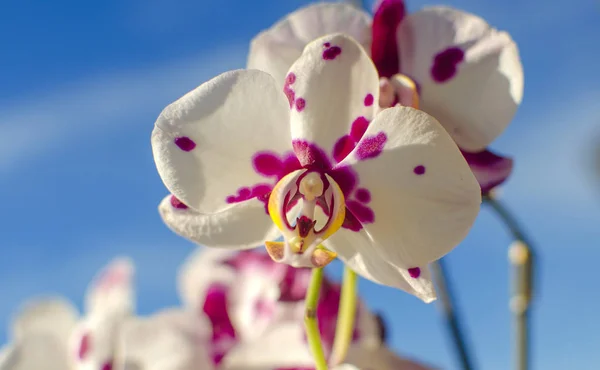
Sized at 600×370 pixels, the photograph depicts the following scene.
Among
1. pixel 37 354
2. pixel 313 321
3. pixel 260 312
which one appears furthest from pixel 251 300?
pixel 313 321

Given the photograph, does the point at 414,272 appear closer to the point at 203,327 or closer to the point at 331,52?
the point at 331,52

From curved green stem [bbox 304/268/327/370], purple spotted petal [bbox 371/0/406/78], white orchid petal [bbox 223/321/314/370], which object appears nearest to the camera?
curved green stem [bbox 304/268/327/370]

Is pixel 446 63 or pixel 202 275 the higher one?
pixel 446 63

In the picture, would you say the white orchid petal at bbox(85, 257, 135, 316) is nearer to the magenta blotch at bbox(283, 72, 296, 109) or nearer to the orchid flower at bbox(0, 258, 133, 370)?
the orchid flower at bbox(0, 258, 133, 370)

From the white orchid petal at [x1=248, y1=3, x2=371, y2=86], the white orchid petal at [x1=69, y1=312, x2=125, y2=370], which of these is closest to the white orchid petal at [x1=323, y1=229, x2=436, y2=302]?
the white orchid petal at [x1=248, y1=3, x2=371, y2=86]

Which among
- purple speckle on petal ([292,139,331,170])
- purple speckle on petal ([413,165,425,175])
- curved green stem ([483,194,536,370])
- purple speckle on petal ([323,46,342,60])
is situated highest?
purple speckle on petal ([323,46,342,60])
